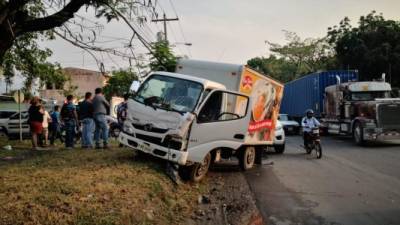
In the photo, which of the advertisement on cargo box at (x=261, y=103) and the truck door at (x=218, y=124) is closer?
the truck door at (x=218, y=124)

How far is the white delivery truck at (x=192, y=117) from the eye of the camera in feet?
32.9

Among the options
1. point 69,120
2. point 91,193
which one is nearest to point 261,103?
point 69,120

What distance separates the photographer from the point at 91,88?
75250 mm

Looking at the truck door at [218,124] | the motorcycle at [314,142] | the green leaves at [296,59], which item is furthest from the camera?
the green leaves at [296,59]

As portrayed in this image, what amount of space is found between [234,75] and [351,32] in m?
37.4

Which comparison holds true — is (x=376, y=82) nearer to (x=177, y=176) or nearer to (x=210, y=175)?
(x=210, y=175)

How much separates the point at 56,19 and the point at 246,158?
6082mm

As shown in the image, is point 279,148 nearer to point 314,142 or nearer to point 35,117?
point 314,142

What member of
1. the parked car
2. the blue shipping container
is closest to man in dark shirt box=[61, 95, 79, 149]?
the parked car

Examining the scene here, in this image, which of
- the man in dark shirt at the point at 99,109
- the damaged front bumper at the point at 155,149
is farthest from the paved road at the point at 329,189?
the man in dark shirt at the point at 99,109

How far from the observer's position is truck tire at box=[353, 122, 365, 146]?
850 inches

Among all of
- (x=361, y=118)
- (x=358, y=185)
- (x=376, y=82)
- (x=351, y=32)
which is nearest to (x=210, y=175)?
(x=358, y=185)

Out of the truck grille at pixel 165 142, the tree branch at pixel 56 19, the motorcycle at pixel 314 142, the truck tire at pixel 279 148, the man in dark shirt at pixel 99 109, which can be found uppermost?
the tree branch at pixel 56 19

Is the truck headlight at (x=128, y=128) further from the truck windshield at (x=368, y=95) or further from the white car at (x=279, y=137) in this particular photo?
the truck windshield at (x=368, y=95)
